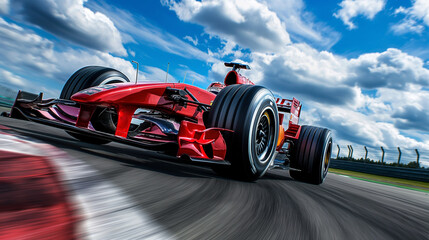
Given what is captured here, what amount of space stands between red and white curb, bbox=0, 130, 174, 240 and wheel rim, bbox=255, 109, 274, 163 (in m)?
1.82

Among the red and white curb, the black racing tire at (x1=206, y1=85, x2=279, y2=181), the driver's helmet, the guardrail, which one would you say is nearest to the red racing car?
the black racing tire at (x1=206, y1=85, x2=279, y2=181)

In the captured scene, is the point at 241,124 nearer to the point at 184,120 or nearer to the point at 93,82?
the point at 184,120

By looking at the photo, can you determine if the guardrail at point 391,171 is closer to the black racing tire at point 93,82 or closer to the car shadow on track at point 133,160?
the car shadow on track at point 133,160

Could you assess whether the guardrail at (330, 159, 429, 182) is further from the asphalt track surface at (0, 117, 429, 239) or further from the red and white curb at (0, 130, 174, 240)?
the red and white curb at (0, 130, 174, 240)

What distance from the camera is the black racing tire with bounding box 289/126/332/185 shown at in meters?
4.02

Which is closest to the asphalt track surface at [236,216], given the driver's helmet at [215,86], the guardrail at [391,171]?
the driver's helmet at [215,86]

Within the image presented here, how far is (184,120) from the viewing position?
2.73 meters

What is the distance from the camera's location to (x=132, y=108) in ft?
8.90

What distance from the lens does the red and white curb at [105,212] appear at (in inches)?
30.8

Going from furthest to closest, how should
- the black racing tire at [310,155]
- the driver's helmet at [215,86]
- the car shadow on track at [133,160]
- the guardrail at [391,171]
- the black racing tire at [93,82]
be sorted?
the guardrail at [391,171] → the driver's helmet at [215,86] → the black racing tire at [310,155] → the black racing tire at [93,82] → the car shadow on track at [133,160]

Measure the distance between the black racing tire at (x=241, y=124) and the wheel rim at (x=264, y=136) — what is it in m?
0.09

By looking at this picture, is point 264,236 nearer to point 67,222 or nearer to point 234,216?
point 234,216

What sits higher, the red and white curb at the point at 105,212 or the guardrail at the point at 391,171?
the guardrail at the point at 391,171

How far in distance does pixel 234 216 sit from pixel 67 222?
0.77 meters
